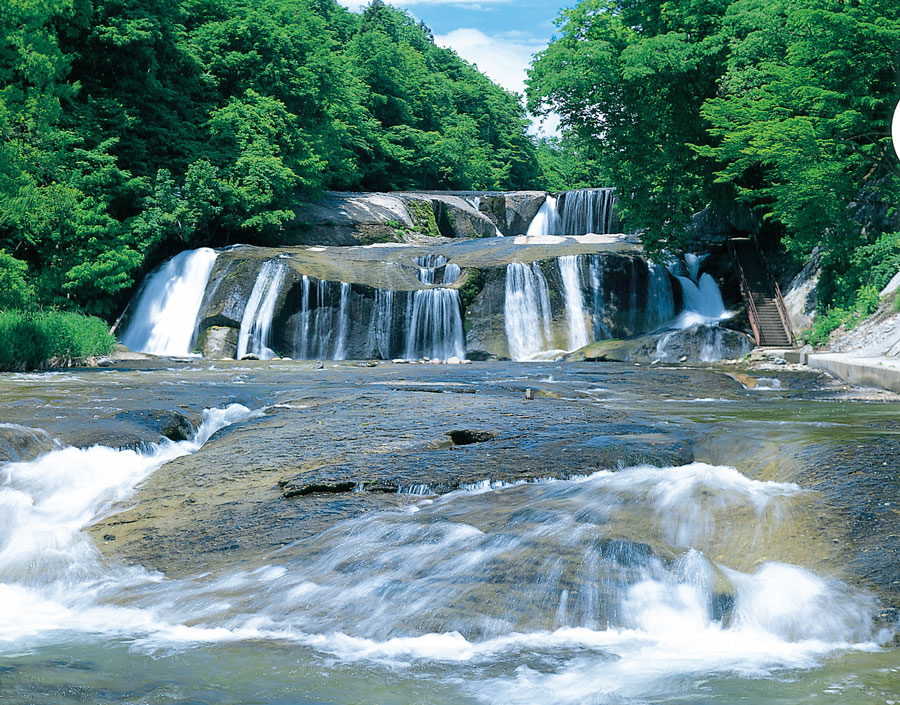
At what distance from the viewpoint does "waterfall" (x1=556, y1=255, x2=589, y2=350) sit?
2148 cm

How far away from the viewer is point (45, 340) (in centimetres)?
1477

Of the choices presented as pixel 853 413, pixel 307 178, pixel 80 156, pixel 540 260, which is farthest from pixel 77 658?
pixel 307 178

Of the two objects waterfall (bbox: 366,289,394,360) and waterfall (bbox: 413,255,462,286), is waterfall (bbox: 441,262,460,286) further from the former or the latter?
waterfall (bbox: 366,289,394,360)

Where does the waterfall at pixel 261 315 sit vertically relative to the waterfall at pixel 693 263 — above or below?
below

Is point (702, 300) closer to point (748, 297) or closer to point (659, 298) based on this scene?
point (659, 298)

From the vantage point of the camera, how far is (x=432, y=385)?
12.0m

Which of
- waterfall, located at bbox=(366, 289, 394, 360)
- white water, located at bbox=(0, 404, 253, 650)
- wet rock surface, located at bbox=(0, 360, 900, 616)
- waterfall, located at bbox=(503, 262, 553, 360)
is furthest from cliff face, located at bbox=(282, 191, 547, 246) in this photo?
white water, located at bbox=(0, 404, 253, 650)

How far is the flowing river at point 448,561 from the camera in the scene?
131 inches

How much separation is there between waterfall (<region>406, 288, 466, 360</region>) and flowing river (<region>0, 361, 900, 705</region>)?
1315cm

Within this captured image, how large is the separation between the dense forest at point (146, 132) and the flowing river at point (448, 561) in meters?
11.5

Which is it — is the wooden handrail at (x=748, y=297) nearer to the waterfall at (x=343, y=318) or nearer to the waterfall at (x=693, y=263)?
the waterfall at (x=693, y=263)

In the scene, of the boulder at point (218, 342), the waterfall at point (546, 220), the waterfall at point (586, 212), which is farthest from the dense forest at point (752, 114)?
the boulder at point (218, 342)

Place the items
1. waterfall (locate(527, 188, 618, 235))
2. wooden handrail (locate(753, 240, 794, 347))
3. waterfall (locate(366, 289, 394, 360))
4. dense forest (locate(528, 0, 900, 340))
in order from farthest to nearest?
waterfall (locate(527, 188, 618, 235)), waterfall (locate(366, 289, 394, 360)), wooden handrail (locate(753, 240, 794, 347)), dense forest (locate(528, 0, 900, 340))

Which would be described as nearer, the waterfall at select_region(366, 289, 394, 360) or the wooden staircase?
the wooden staircase
